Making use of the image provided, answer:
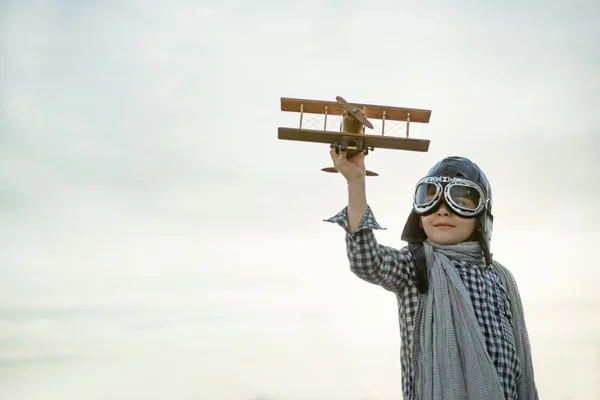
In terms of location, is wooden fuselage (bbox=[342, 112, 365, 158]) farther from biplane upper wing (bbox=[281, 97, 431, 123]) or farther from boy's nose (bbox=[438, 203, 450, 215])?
boy's nose (bbox=[438, 203, 450, 215])

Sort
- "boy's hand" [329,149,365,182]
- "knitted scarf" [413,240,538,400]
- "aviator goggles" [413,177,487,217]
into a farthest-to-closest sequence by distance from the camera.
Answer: "aviator goggles" [413,177,487,217] < "boy's hand" [329,149,365,182] < "knitted scarf" [413,240,538,400]

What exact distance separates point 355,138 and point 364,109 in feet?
1.20

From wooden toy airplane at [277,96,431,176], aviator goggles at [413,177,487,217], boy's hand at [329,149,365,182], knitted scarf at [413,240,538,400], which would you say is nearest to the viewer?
knitted scarf at [413,240,538,400]

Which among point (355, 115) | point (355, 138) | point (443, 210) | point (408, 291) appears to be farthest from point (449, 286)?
point (355, 115)

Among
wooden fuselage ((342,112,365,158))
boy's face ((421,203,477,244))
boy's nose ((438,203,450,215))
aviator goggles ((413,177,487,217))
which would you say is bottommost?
boy's face ((421,203,477,244))

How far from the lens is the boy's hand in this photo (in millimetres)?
3641

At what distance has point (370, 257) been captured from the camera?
141 inches

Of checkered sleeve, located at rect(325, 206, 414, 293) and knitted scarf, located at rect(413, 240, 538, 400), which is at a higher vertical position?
checkered sleeve, located at rect(325, 206, 414, 293)

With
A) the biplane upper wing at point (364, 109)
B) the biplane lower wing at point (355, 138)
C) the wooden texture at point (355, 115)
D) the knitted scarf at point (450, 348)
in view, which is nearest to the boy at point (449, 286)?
the knitted scarf at point (450, 348)

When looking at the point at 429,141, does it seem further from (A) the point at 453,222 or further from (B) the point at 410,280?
(B) the point at 410,280

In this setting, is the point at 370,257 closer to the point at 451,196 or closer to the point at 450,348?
the point at 450,348

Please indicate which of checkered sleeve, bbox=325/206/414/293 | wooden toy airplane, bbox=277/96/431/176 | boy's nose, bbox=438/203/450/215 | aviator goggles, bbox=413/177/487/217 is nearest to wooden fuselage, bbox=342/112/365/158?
wooden toy airplane, bbox=277/96/431/176

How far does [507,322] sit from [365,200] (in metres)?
1.27

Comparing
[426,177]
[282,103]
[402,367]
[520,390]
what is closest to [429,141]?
[426,177]
